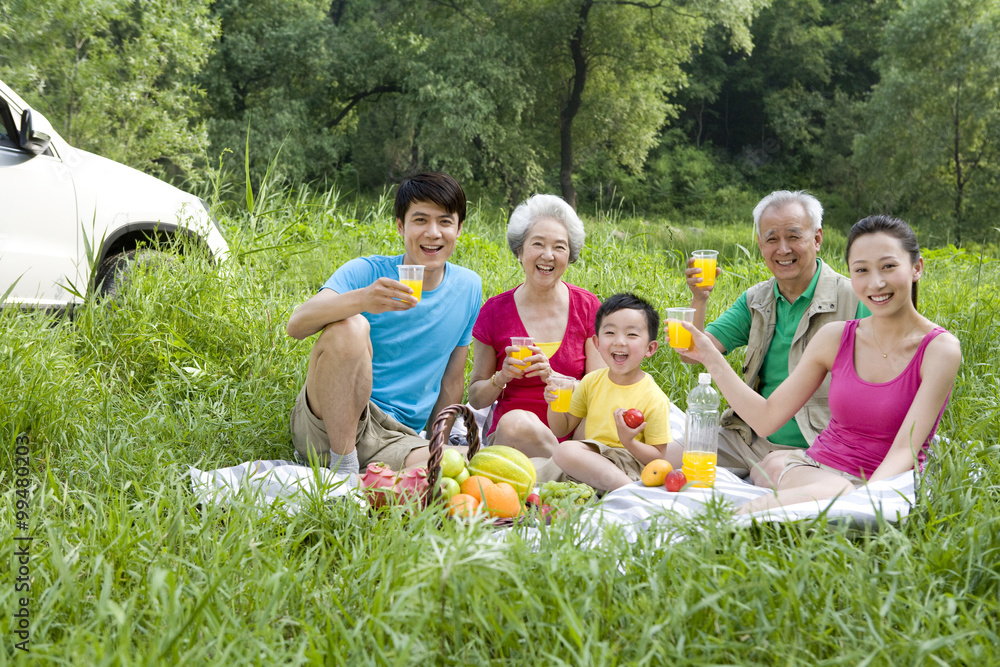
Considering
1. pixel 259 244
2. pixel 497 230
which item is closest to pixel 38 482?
pixel 259 244

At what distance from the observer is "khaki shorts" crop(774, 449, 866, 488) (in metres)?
2.64

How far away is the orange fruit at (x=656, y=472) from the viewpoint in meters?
3.03

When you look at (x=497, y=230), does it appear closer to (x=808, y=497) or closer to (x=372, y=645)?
(x=808, y=497)

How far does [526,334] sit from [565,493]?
3.24ft

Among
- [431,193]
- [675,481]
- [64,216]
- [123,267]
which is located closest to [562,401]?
[675,481]

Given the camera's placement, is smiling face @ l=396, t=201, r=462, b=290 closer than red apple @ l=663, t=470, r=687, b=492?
No

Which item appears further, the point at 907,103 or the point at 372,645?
the point at 907,103

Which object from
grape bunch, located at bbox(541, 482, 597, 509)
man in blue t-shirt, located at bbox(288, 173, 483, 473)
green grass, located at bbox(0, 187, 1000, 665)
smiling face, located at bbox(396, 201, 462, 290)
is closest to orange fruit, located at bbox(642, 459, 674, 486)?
grape bunch, located at bbox(541, 482, 597, 509)

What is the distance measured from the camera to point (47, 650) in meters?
1.67

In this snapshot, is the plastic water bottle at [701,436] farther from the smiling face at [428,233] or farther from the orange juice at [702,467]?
the smiling face at [428,233]

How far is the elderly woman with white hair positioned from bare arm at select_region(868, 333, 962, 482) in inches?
54.6

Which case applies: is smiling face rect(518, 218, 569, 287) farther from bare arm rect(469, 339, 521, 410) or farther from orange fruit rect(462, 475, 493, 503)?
orange fruit rect(462, 475, 493, 503)

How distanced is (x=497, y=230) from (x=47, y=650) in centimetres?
743

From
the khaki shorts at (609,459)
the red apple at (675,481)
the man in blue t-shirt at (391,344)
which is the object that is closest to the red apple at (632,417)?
the khaki shorts at (609,459)
